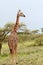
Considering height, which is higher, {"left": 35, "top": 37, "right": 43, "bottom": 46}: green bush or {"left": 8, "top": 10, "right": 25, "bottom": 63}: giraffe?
{"left": 8, "top": 10, "right": 25, "bottom": 63}: giraffe

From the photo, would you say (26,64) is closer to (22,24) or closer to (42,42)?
(22,24)

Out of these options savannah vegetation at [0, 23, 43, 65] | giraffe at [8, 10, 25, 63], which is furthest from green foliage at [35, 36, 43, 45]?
giraffe at [8, 10, 25, 63]

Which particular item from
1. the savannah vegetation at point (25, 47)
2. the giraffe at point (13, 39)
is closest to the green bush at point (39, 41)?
the savannah vegetation at point (25, 47)

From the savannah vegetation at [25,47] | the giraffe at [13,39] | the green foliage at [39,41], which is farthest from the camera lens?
the green foliage at [39,41]

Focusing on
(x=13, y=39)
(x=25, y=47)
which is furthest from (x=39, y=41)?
(x=13, y=39)

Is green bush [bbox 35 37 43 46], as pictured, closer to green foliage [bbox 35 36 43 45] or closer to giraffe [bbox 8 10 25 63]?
green foliage [bbox 35 36 43 45]

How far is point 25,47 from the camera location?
15.7 metres

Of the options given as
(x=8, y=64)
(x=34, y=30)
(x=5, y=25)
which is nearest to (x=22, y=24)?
(x=5, y=25)

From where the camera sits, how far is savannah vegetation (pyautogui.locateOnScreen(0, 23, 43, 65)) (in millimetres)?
9547

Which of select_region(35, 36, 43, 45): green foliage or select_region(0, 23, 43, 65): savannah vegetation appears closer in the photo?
select_region(0, 23, 43, 65): savannah vegetation

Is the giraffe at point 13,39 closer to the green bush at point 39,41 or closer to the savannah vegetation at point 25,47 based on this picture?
the savannah vegetation at point 25,47

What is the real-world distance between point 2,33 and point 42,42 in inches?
170

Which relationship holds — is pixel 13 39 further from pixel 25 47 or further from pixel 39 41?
pixel 39 41

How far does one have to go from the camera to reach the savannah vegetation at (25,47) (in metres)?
9.55
